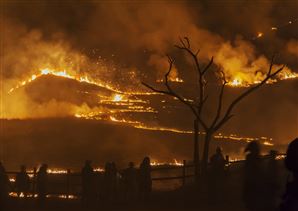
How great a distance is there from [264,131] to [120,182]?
40332 millimetres

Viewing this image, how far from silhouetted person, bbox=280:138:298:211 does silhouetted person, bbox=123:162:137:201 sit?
17014 millimetres

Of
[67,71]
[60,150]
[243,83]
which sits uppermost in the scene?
[67,71]

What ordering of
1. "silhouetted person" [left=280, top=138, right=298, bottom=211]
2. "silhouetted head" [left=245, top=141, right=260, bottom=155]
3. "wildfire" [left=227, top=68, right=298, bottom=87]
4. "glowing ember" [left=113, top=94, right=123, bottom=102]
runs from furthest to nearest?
1. "glowing ember" [left=113, top=94, right=123, bottom=102]
2. "wildfire" [left=227, top=68, right=298, bottom=87]
3. "silhouetted head" [left=245, top=141, right=260, bottom=155]
4. "silhouetted person" [left=280, top=138, right=298, bottom=211]

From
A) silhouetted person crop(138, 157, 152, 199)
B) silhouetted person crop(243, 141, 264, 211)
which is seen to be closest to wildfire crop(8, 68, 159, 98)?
silhouetted person crop(138, 157, 152, 199)

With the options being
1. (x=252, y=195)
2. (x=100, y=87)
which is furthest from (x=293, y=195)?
(x=100, y=87)

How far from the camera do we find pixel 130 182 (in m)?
22.2

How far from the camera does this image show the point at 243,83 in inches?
2685

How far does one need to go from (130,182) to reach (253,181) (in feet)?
52.1

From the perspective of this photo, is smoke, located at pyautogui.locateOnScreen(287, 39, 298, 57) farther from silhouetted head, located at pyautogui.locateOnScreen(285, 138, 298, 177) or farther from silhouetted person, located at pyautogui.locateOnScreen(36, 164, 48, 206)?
silhouetted head, located at pyautogui.locateOnScreen(285, 138, 298, 177)

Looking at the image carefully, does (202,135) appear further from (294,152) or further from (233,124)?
(294,152)

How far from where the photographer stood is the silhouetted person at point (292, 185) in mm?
5004

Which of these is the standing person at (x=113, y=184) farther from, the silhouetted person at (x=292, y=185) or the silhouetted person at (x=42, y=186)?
the silhouetted person at (x=292, y=185)

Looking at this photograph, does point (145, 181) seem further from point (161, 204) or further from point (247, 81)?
point (247, 81)

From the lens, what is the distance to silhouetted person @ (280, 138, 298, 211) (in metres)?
5.00
